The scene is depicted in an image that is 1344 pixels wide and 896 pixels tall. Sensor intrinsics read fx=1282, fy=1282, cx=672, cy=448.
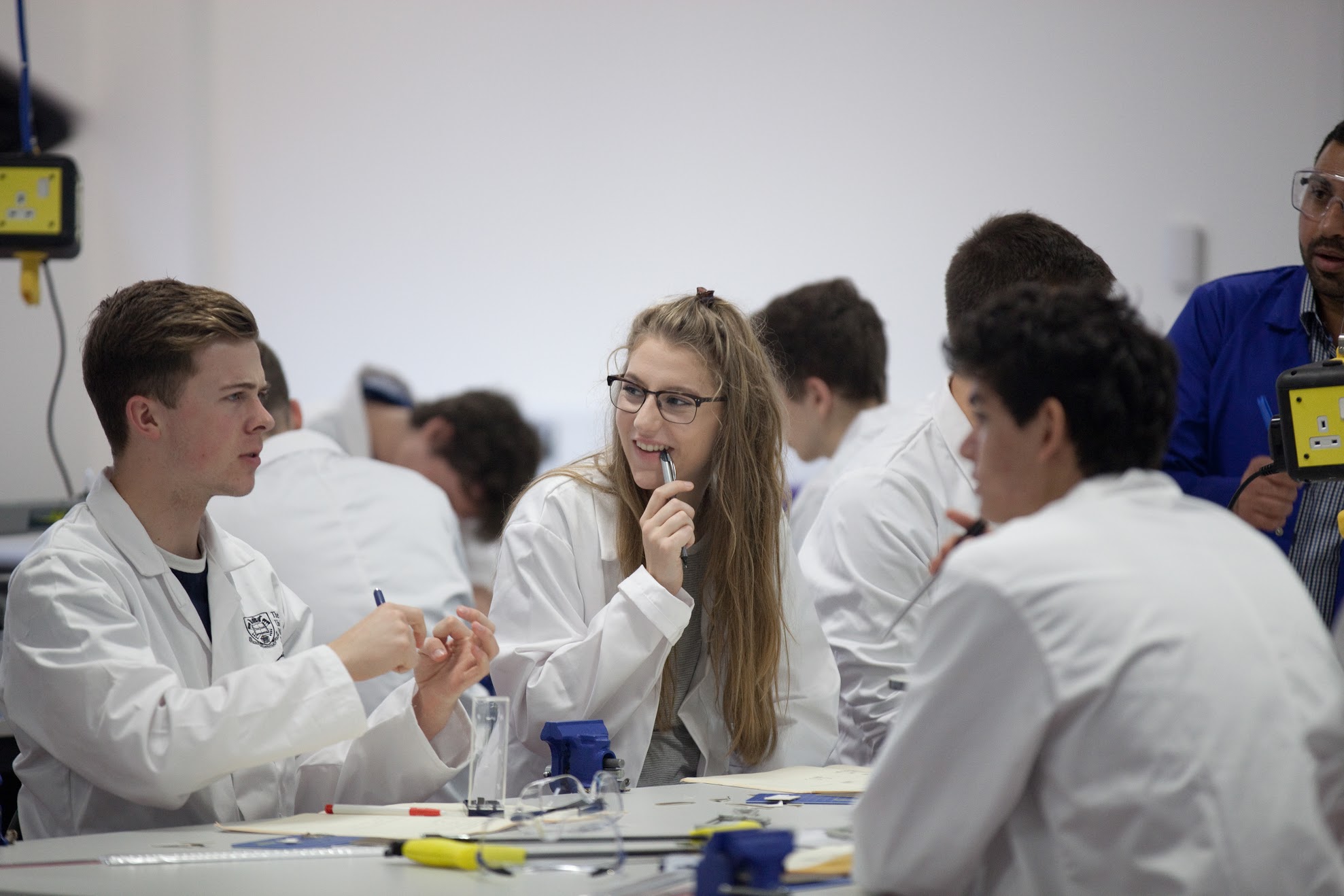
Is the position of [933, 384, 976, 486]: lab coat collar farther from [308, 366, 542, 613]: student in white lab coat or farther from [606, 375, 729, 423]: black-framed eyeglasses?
[308, 366, 542, 613]: student in white lab coat

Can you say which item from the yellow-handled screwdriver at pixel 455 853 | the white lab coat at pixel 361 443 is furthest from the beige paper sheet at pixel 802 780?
the white lab coat at pixel 361 443

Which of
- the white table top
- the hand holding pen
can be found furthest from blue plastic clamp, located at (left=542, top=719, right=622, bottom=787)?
the hand holding pen

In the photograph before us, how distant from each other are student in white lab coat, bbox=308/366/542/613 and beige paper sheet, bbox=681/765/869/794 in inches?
74.6

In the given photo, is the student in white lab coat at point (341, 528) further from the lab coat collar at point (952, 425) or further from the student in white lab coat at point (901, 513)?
the lab coat collar at point (952, 425)

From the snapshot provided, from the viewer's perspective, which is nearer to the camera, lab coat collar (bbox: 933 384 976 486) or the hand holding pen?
the hand holding pen

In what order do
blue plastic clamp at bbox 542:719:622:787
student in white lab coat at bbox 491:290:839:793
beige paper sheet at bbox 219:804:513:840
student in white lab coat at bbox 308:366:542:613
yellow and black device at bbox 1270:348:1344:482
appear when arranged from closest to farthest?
beige paper sheet at bbox 219:804:513:840 → blue plastic clamp at bbox 542:719:622:787 → yellow and black device at bbox 1270:348:1344:482 → student in white lab coat at bbox 491:290:839:793 → student in white lab coat at bbox 308:366:542:613

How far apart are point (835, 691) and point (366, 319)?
2769 millimetres

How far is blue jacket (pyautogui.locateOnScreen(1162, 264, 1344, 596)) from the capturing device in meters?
2.33

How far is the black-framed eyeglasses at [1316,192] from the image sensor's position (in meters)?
2.22

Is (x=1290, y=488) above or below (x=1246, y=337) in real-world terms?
below

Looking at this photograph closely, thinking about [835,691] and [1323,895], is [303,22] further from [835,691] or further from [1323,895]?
[1323,895]

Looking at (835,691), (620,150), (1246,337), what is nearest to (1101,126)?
(620,150)

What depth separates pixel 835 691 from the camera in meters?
2.25

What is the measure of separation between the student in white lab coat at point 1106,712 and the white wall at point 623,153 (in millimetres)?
3048
